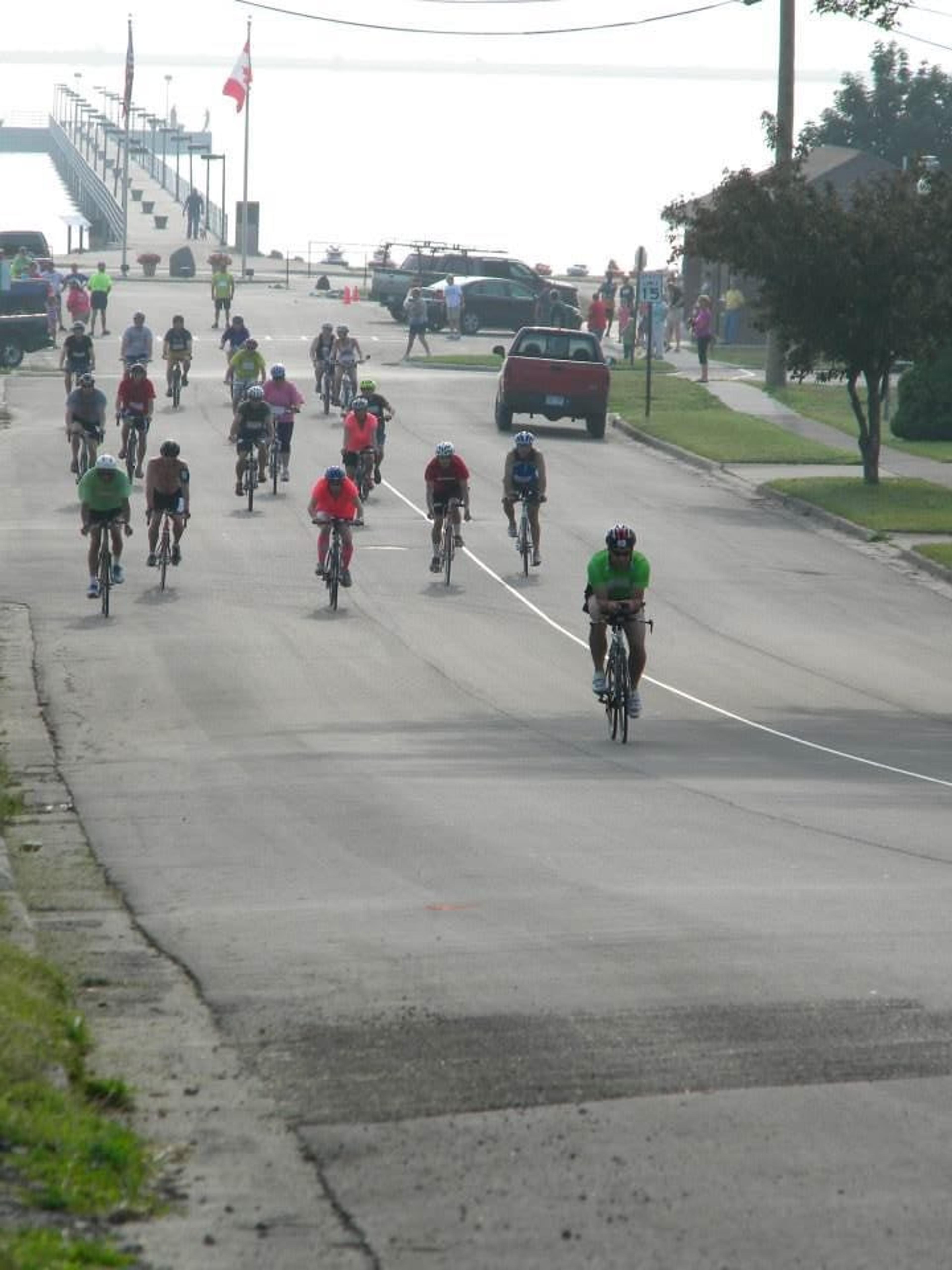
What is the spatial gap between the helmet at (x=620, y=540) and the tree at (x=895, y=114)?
243 feet

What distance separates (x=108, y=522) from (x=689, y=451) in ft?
63.9

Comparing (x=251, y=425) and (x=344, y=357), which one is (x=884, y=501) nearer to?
(x=251, y=425)

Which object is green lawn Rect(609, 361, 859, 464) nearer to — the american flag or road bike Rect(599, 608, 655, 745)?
road bike Rect(599, 608, 655, 745)

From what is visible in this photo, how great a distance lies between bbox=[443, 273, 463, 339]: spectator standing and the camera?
6341cm

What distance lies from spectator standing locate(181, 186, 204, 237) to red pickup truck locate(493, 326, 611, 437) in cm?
7245

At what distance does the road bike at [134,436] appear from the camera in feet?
113

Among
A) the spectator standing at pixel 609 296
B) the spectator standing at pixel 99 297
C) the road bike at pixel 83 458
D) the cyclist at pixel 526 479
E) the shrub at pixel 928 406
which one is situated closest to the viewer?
the cyclist at pixel 526 479

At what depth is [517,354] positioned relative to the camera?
43031 millimetres

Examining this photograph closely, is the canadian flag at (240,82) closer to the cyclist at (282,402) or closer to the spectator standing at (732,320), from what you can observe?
the spectator standing at (732,320)

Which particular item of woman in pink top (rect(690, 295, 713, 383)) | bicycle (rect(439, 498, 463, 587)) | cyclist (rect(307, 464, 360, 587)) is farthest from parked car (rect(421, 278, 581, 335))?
cyclist (rect(307, 464, 360, 587))

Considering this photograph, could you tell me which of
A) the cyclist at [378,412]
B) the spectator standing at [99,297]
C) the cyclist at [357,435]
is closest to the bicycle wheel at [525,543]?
the cyclist at [357,435]

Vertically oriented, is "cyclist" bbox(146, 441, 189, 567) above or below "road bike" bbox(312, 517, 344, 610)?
above

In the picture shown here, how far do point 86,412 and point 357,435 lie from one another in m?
3.97

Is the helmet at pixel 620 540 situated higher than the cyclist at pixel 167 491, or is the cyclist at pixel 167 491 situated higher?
the helmet at pixel 620 540
